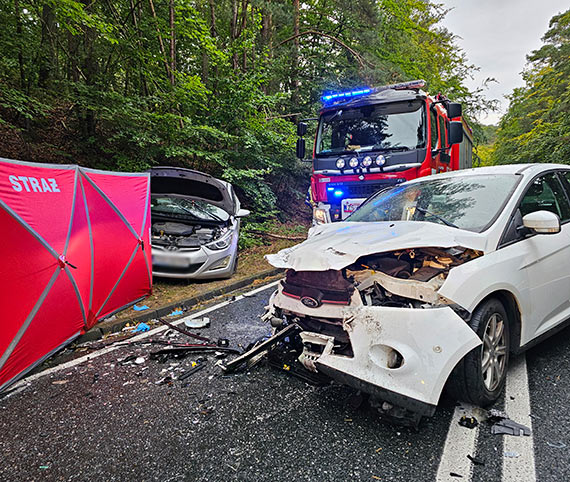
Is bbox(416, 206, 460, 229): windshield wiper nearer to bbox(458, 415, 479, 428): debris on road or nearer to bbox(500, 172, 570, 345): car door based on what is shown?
bbox(500, 172, 570, 345): car door

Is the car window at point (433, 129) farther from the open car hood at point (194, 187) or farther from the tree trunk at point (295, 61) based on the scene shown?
the tree trunk at point (295, 61)

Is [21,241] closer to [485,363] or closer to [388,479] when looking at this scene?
[388,479]

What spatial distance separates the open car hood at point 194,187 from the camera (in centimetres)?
609

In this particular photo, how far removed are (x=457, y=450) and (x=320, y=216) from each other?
15.8 feet

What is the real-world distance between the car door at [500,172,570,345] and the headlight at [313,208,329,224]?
3.63 meters

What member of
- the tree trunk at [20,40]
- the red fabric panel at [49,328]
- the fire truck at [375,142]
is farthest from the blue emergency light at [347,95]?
the tree trunk at [20,40]

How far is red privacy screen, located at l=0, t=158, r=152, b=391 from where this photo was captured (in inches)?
114

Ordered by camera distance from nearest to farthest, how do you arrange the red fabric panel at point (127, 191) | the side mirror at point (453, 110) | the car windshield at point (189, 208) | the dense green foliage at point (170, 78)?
the red fabric panel at point (127, 191), the side mirror at point (453, 110), the car windshield at point (189, 208), the dense green foliage at point (170, 78)

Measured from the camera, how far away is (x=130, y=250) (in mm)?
4734

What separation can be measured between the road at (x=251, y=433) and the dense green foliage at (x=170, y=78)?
5.82 meters

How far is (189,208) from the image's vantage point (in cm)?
639

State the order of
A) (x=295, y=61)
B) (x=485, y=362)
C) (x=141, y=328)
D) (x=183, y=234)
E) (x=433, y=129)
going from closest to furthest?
(x=485, y=362)
(x=141, y=328)
(x=183, y=234)
(x=433, y=129)
(x=295, y=61)

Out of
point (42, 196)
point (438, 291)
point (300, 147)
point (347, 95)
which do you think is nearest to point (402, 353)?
point (438, 291)

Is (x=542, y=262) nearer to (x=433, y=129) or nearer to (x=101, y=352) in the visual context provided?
(x=433, y=129)
